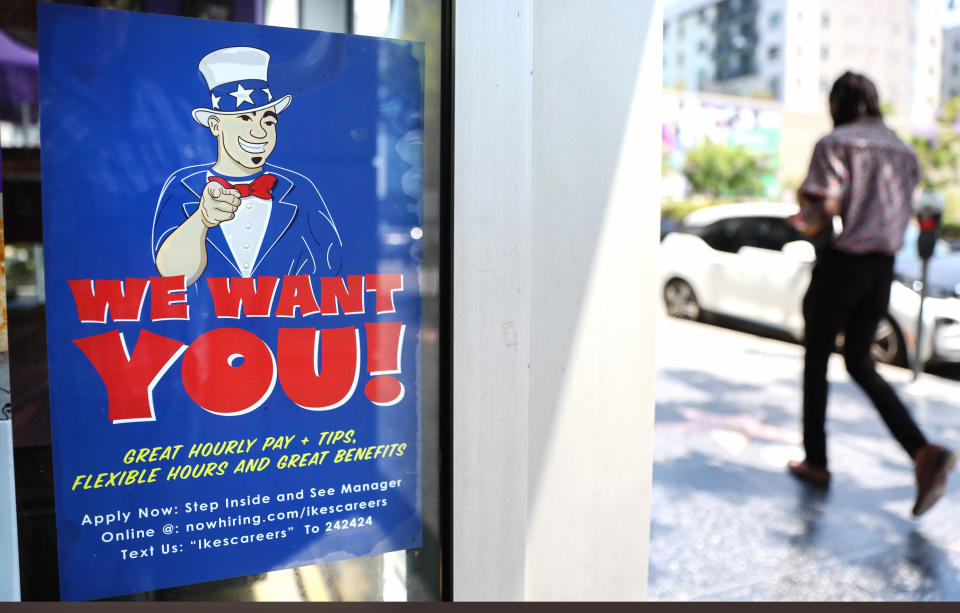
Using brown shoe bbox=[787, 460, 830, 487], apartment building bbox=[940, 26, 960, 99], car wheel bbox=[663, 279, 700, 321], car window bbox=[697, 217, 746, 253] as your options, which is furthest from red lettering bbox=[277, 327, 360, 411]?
apartment building bbox=[940, 26, 960, 99]

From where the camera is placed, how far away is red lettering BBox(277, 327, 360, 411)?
5.80ft

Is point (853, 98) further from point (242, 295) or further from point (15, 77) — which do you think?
point (15, 77)

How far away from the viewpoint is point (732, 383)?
22.2 feet

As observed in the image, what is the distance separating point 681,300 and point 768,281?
1624 millimetres

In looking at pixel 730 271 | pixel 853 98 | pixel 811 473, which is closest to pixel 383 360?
pixel 853 98

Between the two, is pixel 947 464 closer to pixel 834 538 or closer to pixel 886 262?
pixel 834 538

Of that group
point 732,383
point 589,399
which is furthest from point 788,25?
point 589,399

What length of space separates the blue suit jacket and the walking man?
2.76 metres

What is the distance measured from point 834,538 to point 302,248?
2.96m

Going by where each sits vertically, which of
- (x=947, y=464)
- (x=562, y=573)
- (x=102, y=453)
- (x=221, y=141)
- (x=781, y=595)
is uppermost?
(x=221, y=141)

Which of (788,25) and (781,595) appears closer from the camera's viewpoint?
(781,595)

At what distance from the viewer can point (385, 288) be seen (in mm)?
1818

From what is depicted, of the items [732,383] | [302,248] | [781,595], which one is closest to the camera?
[302,248]

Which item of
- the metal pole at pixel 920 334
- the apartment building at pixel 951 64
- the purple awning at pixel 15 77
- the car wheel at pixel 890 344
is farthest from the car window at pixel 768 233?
the apartment building at pixel 951 64
